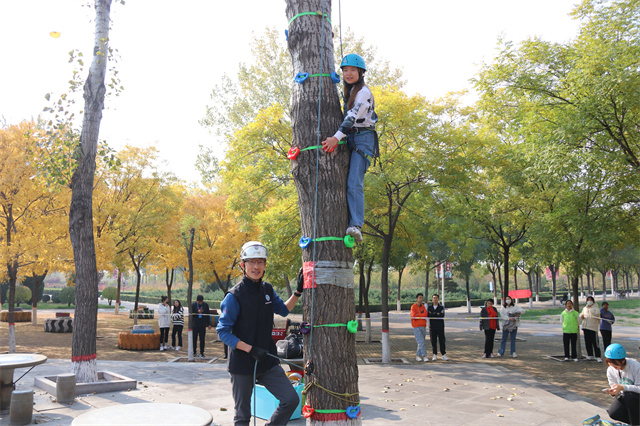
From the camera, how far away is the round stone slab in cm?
340

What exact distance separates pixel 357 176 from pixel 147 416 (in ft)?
7.82

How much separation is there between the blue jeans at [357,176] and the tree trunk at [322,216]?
0.06 m

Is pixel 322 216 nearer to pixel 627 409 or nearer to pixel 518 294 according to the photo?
pixel 627 409

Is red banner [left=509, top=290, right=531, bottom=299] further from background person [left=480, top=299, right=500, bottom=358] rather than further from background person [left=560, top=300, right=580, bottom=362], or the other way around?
background person [left=560, top=300, right=580, bottom=362]

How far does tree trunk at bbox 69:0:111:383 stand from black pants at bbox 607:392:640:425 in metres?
8.67

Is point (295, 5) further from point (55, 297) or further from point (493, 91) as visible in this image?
point (55, 297)

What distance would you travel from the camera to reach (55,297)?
183 feet

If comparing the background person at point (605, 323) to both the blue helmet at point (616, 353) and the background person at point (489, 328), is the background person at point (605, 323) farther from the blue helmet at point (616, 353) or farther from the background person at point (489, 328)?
the blue helmet at point (616, 353)

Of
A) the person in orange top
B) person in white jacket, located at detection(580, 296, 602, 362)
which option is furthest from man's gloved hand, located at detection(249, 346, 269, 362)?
person in white jacket, located at detection(580, 296, 602, 362)

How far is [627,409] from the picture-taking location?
552 cm

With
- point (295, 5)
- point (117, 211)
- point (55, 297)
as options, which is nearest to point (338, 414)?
point (295, 5)

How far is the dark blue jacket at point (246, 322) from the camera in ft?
14.3

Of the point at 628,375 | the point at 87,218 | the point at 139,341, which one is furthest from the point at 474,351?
the point at 87,218

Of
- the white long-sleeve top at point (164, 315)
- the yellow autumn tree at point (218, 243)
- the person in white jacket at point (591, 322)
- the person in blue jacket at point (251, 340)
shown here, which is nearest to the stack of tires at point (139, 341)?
the white long-sleeve top at point (164, 315)
